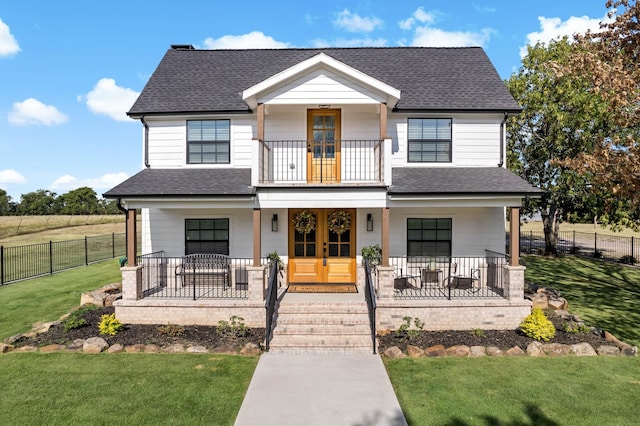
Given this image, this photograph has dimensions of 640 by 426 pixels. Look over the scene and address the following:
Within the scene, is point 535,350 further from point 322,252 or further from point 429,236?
point 322,252

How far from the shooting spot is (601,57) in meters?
10.4

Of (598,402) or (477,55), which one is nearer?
(598,402)

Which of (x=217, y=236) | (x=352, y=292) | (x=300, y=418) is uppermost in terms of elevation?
(x=217, y=236)

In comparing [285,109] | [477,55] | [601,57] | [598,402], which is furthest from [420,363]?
[477,55]

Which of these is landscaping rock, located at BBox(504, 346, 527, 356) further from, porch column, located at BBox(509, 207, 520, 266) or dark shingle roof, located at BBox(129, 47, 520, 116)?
dark shingle roof, located at BBox(129, 47, 520, 116)

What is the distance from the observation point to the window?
39.9ft

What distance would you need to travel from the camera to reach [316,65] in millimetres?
10414

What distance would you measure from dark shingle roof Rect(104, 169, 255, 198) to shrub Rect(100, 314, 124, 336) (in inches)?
139

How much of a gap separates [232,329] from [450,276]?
643cm

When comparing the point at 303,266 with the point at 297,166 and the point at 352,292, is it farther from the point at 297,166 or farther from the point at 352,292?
the point at 297,166

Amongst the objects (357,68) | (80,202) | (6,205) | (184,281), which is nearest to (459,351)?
(184,281)

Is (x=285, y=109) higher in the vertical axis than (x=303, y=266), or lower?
higher

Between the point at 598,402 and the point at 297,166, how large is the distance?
9.50m

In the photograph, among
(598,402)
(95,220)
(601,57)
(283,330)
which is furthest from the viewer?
(95,220)
